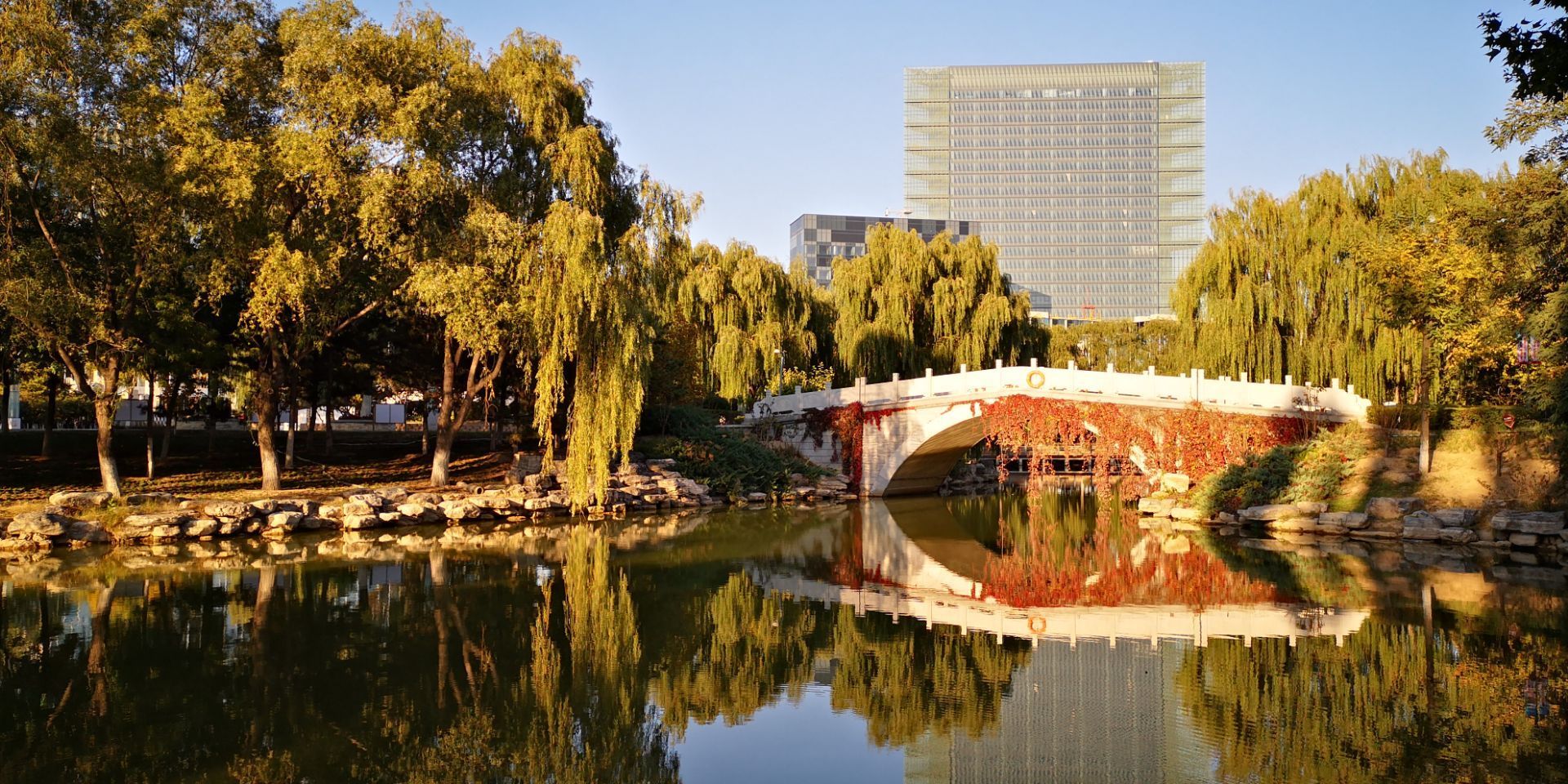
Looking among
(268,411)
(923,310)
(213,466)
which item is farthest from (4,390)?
(923,310)

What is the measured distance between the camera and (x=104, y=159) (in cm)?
1822

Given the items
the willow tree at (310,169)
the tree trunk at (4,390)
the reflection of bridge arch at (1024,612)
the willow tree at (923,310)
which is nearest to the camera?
the reflection of bridge arch at (1024,612)

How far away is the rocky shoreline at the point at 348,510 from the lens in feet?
59.4

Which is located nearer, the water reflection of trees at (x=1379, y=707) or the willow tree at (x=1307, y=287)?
the water reflection of trees at (x=1379, y=707)

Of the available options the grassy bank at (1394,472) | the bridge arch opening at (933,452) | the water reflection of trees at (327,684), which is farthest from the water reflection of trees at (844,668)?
the bridge arch opening at (933,452)

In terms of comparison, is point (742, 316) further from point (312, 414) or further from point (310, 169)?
point (310, 169)

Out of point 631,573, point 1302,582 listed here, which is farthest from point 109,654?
point 1302,582

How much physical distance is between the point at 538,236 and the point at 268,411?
6.43 m

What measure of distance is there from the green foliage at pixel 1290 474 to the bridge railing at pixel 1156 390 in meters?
1.08

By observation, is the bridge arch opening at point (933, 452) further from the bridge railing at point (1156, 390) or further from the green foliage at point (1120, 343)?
the green foliage at point (1120, 343)

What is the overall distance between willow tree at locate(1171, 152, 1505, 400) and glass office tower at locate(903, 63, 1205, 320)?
92.0 metres

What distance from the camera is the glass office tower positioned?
12050cm

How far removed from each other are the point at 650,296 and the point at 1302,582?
1253 centimetres

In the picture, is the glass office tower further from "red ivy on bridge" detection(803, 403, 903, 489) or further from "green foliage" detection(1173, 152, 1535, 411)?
"red ivy on bridge" detection(803, 403, 903, 489)
